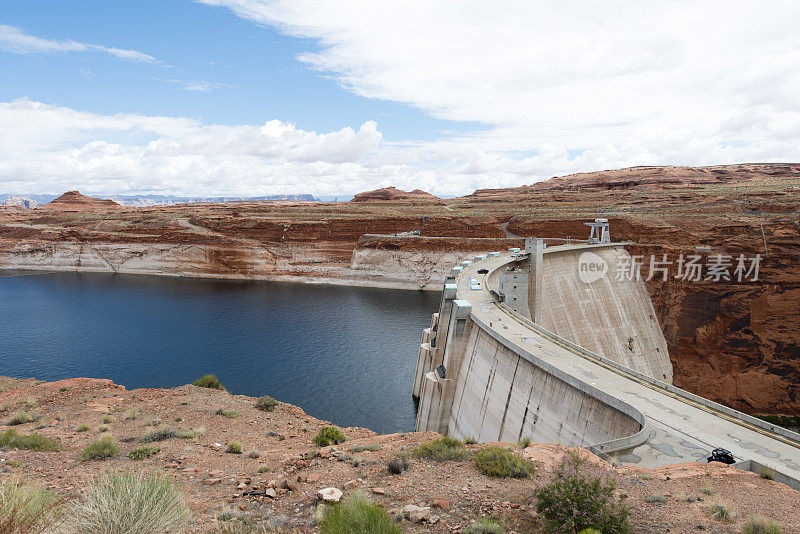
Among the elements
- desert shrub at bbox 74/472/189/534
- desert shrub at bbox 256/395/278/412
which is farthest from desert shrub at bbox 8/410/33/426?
desert shrub at bbox 74/472/189/534

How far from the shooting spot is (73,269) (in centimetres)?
8475

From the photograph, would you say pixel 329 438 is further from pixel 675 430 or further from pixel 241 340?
pixel 241 340

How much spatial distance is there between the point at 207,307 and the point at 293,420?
40056 mm

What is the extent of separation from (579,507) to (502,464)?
3.09 m

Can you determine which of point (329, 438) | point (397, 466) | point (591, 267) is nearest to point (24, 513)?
point (397, 466)

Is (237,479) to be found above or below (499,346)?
below

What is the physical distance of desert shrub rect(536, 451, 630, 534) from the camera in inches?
273

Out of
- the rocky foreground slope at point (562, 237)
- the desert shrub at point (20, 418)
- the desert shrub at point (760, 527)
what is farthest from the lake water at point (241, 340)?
the desert shrub at point (760, 527)

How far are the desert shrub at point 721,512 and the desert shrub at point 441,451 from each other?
5412 millimetres

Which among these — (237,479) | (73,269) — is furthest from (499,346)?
(73,269)

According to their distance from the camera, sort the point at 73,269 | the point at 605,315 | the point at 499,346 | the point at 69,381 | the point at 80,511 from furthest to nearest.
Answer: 1. the point at 73,269
2. the point at 605,315
3. the point at 69,381
4. the point at 499,346
5. the point at 80,511

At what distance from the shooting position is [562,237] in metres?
69.6

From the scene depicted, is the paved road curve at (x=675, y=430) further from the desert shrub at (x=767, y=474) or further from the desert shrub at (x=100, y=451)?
the desert shrub at (x=100, y=451)

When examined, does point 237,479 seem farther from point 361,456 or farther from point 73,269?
point 73,269
